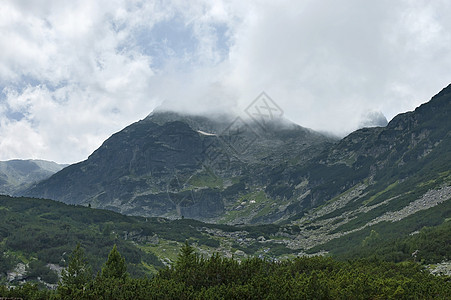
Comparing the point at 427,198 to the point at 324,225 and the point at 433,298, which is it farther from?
the point at 433,298

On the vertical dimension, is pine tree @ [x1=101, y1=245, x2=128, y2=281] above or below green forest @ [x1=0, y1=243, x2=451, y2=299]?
above

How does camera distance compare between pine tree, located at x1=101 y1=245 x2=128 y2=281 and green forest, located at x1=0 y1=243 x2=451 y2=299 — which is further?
pine tree, located at x1=101 y1=245 x2=128 y2=281

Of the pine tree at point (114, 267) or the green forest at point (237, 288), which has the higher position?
the pine tree at point (114, 267)

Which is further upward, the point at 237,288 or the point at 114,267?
the point at 114,267

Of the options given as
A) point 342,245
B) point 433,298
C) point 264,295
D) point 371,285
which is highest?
point 264,295

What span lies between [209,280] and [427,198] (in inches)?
3178

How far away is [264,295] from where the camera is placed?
52.5 feet

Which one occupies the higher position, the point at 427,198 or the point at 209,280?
the point at 209,280

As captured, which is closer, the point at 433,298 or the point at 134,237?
the point at 433,298

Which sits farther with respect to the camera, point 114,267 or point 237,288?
point 114,267

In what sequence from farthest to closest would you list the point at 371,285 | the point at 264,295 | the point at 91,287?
the point at 91,287 → the point at 371,285 → the point at 264,295

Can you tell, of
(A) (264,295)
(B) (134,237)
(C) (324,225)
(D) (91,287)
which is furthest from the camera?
(C) (324,225)

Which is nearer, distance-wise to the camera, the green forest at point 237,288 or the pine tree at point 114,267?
the green forest at point 237,288

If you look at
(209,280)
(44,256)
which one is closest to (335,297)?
(209,280)
